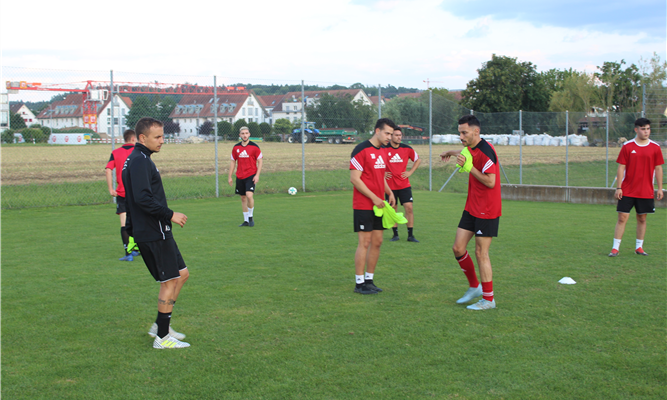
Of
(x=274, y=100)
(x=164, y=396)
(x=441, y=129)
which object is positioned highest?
→ (x=274, y=100)

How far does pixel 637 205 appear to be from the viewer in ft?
24.3

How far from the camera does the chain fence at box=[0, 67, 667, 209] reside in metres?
14.6

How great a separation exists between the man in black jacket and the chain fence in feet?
33.5

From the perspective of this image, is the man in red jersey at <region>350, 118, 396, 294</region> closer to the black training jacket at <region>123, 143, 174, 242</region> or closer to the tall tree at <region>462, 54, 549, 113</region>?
the black training jacket at <region>123, 143, 174, 242</region>

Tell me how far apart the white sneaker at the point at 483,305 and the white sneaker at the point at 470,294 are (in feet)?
0.53

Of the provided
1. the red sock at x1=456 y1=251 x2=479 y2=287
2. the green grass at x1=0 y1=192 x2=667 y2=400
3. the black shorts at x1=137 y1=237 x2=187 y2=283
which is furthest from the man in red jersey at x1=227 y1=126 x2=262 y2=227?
the black shorts at x1=137 y1=237 x2=187 y2=283

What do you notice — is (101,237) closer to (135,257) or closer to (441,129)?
(135,257)

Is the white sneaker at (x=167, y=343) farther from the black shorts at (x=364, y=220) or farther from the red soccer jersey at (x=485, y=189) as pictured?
the red soccer jersey at (x=485, y=189)

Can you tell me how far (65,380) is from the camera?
3609mm

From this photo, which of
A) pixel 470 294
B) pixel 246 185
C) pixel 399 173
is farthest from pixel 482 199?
pixel 246 185

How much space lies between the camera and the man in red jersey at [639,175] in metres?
7.27

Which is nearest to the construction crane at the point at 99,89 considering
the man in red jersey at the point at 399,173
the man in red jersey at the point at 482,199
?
the man in red jersey at the point at 399,173

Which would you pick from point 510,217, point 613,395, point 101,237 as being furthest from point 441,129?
point 613,395

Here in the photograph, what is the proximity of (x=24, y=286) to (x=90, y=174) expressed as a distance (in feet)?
55.6
